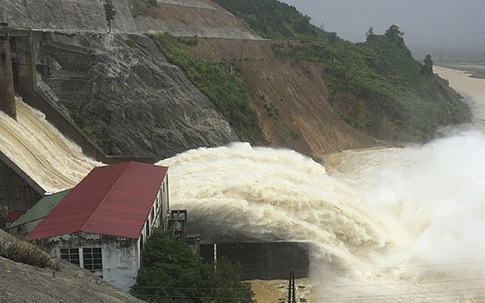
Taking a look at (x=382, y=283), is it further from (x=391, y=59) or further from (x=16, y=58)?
(x=391, y=59)

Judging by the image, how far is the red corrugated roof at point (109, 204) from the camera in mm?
13383

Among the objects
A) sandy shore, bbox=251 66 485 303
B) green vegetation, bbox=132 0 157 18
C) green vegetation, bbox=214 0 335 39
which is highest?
green vegetation, bbox=214 0 335 39

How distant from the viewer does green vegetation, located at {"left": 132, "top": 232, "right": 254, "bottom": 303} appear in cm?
1294

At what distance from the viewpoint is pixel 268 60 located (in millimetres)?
45594

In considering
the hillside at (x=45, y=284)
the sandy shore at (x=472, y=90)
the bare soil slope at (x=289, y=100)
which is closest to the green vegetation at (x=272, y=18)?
the bare soil slope at (x=289, y=100)

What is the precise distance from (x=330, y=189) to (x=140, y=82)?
13531 mm

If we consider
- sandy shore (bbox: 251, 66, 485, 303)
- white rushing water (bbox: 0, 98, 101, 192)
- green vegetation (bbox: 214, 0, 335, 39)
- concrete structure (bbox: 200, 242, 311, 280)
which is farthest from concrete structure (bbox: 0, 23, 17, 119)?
green vegetation (bbox: 214, 0, 335, 39)

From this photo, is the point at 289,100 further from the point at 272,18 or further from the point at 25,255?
the point at 25,255

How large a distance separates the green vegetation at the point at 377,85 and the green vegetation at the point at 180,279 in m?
31.0

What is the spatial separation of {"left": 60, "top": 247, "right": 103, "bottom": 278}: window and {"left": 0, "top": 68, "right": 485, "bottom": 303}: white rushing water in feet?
21.3

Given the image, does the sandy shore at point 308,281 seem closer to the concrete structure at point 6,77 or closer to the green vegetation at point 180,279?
the green vegetation at point 180,279

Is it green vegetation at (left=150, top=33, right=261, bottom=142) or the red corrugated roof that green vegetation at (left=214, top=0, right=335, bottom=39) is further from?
the red corrugated roof

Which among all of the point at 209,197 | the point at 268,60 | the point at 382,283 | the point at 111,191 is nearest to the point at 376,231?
the point at 382,283

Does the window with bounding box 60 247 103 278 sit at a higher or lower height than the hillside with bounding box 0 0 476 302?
lower
